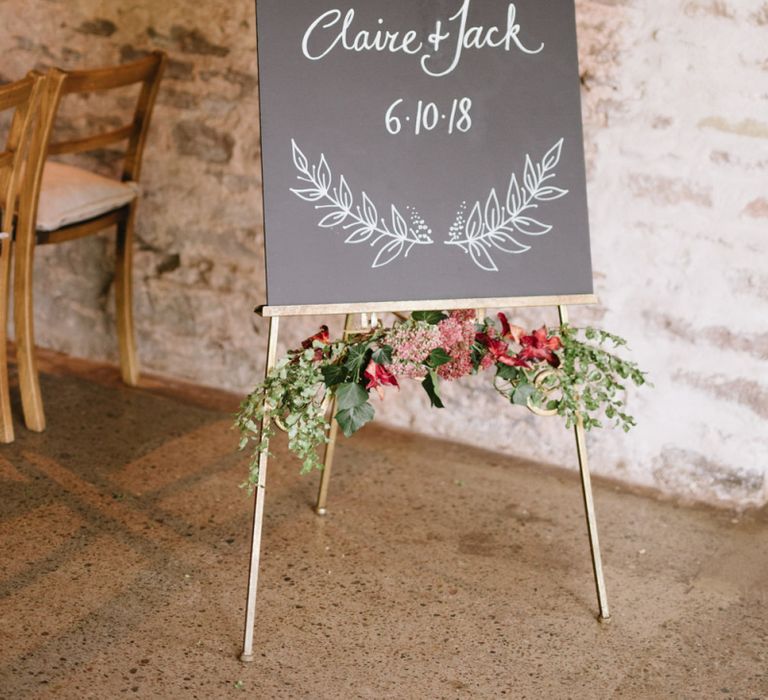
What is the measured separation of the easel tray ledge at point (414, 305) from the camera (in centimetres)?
198

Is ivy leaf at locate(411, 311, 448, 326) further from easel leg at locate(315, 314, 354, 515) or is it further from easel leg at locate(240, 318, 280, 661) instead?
easel leg at locate(315, 314, 354, 515)

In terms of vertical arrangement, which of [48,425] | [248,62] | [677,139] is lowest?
[48,425]

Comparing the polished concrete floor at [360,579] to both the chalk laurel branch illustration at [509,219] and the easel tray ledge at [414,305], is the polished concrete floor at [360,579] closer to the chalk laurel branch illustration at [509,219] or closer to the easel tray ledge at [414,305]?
the easel tray ledge at [414,305]

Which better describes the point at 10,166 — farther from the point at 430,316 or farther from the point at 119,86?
the point at 430,316

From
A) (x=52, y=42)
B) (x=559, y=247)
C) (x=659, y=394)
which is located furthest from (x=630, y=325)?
(x=52, y=42)

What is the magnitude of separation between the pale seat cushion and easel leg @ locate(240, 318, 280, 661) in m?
1.24

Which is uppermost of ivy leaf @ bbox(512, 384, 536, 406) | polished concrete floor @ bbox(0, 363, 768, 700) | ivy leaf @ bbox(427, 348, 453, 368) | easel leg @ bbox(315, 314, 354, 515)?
ivy leaf @ bbox(427, 348, 453, 368)

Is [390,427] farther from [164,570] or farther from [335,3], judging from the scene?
[335,3]

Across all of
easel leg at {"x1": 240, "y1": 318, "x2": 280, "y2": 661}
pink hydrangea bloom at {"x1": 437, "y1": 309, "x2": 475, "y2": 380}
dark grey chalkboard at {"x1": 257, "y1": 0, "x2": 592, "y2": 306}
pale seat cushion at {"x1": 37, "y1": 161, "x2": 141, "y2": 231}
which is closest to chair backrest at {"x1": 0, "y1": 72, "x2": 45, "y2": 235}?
pale seat cushion at {"x1": 37, "y1": 161, "x2": 141, "y2": 231}

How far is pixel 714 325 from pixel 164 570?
1.49m

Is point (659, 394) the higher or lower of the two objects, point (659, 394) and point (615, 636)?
the higher

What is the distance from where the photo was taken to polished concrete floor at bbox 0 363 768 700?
2.03m

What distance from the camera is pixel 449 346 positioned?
2090 millimetres

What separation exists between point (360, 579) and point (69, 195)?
145cm
